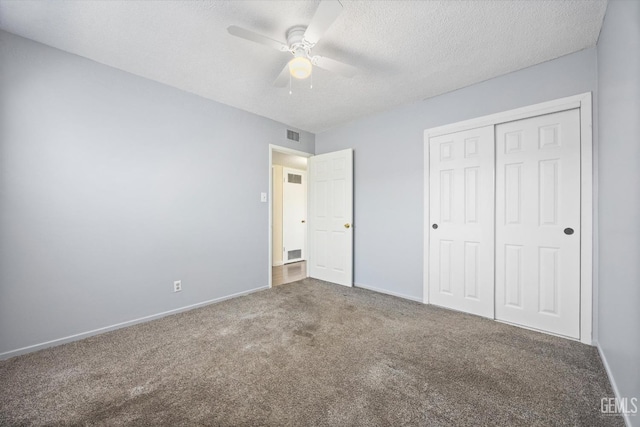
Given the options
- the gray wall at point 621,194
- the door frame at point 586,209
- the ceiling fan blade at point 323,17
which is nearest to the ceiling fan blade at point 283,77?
the ceiling fan blade at point 323,17

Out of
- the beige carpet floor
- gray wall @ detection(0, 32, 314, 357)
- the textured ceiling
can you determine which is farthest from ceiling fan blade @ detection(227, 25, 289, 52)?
the beige carpet floor

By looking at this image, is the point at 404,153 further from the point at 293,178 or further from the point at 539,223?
the point at 293,178

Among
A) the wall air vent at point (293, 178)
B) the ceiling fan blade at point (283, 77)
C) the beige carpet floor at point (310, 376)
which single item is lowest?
the beige carpet floor at point (310, 376)

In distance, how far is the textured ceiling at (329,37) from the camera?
1.70 m

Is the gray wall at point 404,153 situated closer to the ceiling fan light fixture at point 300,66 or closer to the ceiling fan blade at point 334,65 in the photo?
the ceiling fan blade at point 334,65

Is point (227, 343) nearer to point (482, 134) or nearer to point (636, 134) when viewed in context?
point (636, 134)

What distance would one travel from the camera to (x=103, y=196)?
231 centimetres

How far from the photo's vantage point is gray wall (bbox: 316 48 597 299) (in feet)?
7.55

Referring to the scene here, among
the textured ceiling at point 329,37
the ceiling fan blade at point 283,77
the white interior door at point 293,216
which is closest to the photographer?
the textured ceiling at point 329,37

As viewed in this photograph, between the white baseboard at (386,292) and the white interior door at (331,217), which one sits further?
the white interior door at (331,217)

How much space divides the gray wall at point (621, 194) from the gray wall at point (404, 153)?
38cm

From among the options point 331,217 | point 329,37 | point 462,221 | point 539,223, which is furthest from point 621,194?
point 331,217

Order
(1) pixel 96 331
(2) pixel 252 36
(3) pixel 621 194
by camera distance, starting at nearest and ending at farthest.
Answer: (3) pixel 621 194
(2) pixel 252 36
(1) pixel 96 331

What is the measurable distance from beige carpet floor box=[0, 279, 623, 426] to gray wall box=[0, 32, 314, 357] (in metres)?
0.37
